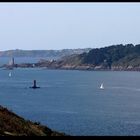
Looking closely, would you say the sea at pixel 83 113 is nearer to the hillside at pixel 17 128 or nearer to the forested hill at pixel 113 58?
the hillside at pixel 17 128

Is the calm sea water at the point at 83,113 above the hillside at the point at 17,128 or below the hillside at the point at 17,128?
below

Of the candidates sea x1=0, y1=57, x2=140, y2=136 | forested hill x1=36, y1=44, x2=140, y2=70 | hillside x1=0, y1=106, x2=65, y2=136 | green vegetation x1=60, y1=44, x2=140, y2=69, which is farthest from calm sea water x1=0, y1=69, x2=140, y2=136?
green vegetation x1=60, y1=44, x2=140, y2=69

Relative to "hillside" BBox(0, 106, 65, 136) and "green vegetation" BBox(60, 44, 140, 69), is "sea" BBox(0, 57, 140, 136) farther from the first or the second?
"green vegetation" BBox(60, 44, 140, 69)

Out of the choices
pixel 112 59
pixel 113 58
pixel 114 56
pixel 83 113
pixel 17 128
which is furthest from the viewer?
pixel 114 56

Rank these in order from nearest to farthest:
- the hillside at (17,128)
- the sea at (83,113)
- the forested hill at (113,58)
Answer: the hillside at (17,128)
the sea at (83,113)
the forested hill at (113,58)

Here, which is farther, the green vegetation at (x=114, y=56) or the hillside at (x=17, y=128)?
the green vegetation at (x=114, y=56)

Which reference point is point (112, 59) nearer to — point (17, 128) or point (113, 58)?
point (113, 58)

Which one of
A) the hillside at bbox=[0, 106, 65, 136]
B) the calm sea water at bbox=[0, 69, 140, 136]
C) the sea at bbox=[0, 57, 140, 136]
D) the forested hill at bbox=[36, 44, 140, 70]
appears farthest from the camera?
the forested hill at bbox=[36, 44, 140, 70]

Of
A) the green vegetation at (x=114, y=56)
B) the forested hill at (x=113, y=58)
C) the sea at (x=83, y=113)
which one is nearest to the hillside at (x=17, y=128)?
the sea at (x=83, y=113)

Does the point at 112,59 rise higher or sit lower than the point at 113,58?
lower

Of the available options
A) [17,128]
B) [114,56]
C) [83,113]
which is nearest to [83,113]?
[83,113]
